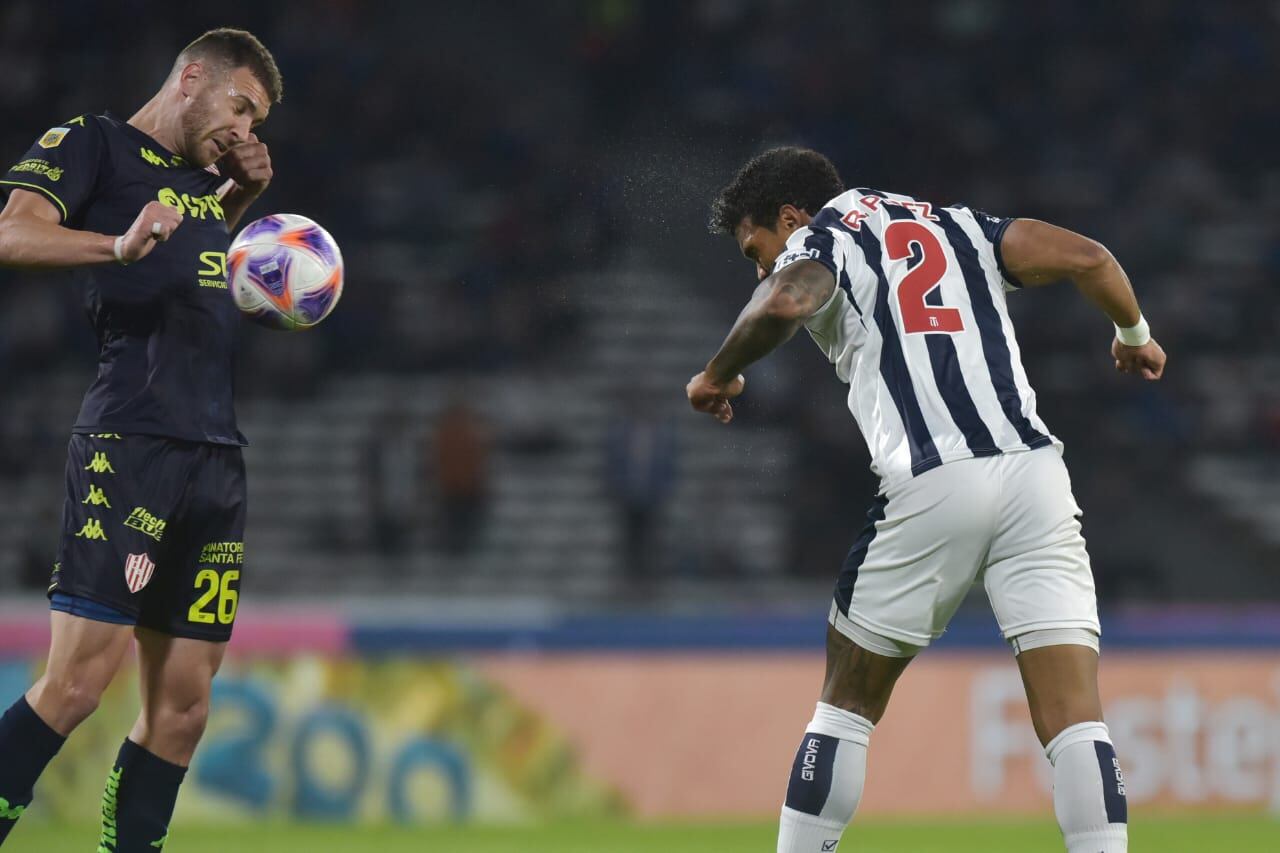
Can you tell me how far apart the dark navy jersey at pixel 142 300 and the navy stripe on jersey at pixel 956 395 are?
1846 mm

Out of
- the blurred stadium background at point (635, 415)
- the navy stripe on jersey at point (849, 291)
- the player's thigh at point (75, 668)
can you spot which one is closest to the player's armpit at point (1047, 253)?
the navy stripe on jersey at point (849, 291)

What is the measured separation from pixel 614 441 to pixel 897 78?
17.6 feet

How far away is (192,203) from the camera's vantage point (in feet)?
14.8

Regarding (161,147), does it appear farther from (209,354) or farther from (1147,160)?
(1147,160)

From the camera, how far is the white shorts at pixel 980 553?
4.19 meters

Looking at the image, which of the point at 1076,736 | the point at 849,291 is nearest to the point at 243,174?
the point at 849,291

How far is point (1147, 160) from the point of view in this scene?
1490cm

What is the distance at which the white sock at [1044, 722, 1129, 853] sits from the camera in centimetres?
404

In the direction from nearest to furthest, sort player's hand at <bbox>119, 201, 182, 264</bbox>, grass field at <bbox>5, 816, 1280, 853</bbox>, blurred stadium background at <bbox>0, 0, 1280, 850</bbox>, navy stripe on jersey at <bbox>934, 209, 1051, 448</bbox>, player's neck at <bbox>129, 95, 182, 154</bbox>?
player's hand at <bbox>119, 201, 182, 264</bbox> → navy stripe on jersey at <bbox>934, 209, 1051, 448</bbox> → player's neck at <bbox>129, 95, 182, 154</bbox> → grass field at <bbox>5, 816, 1280, 853</bbox> → blurred stadium background at <bbox>0, 0, 1280, 850</bbox>

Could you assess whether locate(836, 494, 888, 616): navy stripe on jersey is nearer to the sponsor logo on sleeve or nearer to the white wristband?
the white wristband

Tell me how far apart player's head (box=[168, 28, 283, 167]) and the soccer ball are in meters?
0.28

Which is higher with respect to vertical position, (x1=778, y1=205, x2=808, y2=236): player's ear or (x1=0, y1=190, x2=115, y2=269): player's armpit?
(x1=778, y1=205, x2=808, y2=236): player's ear

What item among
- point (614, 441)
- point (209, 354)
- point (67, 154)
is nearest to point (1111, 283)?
point (209, 354)

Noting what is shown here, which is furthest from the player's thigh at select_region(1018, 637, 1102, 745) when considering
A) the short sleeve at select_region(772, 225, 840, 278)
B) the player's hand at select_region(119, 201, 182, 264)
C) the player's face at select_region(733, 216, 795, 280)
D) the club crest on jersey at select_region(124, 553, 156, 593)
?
the player's hand at select_region(119, 201, 182, 264)
